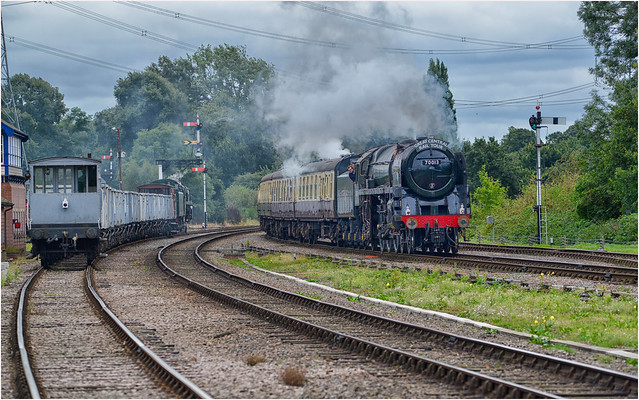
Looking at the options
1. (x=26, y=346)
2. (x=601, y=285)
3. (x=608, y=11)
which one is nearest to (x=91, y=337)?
(x=26, y=346)

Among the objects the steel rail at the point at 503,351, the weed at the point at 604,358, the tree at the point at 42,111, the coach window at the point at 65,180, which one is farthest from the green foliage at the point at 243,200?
the weed at the point at 604,358

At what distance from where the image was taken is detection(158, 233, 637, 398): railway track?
8.34 metres

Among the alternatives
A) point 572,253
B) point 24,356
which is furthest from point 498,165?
point 24,356

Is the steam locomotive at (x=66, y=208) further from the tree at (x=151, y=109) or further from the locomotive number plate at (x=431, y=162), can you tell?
the tree at (x=151, y=109)

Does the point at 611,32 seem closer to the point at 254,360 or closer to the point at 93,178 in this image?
the point at 93,178

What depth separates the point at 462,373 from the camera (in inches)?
345

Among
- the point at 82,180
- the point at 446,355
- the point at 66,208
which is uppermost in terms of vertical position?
the point at 82,180

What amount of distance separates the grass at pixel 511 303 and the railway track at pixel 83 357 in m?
5.05

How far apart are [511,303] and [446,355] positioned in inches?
185

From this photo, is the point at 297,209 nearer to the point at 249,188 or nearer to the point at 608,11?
the point at 608,11

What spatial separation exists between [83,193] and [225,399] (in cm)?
1879

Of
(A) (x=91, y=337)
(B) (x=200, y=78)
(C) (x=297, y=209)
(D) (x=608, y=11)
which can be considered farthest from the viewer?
(B) (x=200, y=78)

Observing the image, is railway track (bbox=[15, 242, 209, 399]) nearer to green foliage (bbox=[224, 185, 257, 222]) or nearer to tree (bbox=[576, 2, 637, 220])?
tree (bbox=[576, 2, 637, 220])

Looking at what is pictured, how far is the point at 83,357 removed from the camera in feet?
35.9
